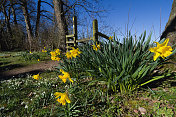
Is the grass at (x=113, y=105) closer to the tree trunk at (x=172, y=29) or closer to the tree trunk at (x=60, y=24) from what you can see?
the tree trunk at (x=172, y=29)

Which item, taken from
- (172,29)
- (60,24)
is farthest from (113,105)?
(60,24)

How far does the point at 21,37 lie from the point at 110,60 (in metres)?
18.3

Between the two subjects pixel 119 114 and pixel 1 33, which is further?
pixel 1 33

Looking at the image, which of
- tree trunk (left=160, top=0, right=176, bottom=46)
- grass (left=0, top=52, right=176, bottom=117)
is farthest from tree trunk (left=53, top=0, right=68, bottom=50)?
tree trunk (left=160, top=0, right=176, bottom=46)

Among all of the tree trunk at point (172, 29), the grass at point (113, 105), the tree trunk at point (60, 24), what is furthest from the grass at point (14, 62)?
the tree trunk at point (172, 29)

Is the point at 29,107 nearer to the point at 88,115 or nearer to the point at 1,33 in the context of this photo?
the point at 88,115

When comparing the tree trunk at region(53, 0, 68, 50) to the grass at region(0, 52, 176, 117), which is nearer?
the grass at region(0, 52, 176, 117)

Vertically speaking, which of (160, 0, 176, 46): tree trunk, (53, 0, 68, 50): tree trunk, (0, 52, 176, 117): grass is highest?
(53, 0, 68, 50): tree trunk

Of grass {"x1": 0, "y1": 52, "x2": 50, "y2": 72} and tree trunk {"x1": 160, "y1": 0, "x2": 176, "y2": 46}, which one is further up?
tree trunk {"x1": 160, "y1": 0, "x2": 176, "y2": 46}

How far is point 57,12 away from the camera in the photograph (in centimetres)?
757

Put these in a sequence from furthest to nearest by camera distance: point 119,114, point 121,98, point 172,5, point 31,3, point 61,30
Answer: point 31,3, point 61,30, point 172,5, point 121,98, point 119,114

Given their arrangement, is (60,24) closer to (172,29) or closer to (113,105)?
(172,29)

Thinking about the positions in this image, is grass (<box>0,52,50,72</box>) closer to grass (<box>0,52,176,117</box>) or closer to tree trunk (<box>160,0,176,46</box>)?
grass (<box>0,52,176,117</box>)

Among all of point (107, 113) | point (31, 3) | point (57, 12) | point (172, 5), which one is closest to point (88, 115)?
point (107, 113)
